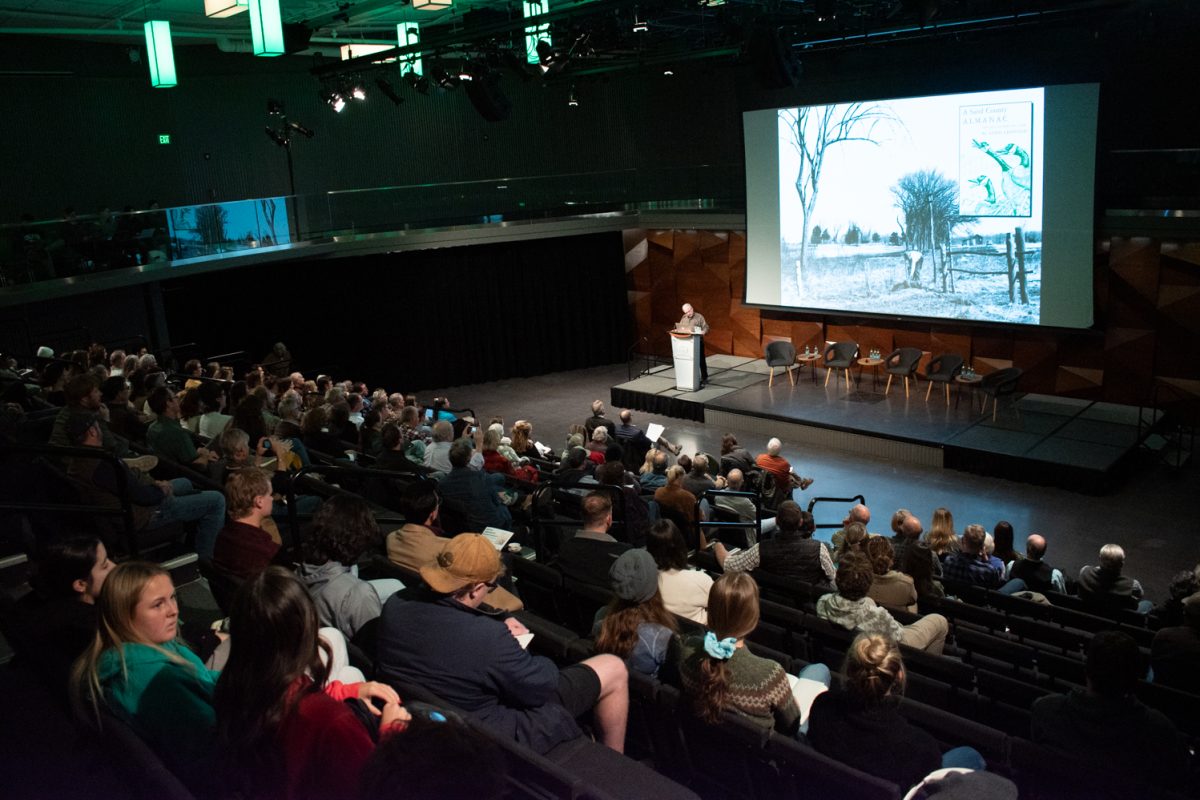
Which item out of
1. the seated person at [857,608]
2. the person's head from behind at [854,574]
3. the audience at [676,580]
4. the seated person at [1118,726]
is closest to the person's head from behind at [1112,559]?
the seated person at [857,608]

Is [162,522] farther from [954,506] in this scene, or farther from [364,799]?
[954,506]

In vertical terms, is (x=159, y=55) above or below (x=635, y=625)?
above

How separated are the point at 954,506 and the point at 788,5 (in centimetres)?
650

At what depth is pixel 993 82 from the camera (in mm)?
12531

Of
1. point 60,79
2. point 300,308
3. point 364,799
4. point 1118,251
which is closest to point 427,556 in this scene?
point 364,799

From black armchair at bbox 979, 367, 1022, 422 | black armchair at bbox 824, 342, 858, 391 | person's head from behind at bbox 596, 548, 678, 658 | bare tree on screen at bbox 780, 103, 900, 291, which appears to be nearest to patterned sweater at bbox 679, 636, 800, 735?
person's head from behind at bbox 596, 548, 678, 658

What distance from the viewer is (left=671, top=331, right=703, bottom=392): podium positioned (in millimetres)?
14211

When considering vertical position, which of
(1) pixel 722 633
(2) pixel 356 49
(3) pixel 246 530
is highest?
(2) pixel 356 49

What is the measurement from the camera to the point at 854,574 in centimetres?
422

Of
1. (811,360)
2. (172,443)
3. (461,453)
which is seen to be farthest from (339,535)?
(811,360)

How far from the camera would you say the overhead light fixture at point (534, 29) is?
11.0 m

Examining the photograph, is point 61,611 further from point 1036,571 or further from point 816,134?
point 816,134

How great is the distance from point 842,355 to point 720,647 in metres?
11.8

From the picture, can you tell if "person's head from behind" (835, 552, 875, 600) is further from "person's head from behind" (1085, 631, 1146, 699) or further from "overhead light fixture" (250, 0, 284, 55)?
"overhead light fixture" (250, 0, 284, 55)
